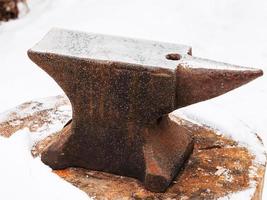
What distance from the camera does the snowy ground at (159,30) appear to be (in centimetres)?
488

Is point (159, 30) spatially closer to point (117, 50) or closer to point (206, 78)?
point (117, 50)

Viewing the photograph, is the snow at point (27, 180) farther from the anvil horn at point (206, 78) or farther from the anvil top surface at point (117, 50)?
the anvil horn at point (206, 78)

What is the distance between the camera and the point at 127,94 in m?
2.62

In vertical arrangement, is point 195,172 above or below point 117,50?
below

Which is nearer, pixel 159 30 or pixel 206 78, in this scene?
pixel 206 78

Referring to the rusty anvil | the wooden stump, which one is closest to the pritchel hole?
the rusty anvil

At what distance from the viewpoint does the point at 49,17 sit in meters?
6.20

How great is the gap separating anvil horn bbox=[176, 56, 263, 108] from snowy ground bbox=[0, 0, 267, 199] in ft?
6.53

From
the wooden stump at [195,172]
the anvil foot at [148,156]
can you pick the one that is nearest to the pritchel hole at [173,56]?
the anvil foot at [148,156]

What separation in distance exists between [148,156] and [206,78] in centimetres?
45

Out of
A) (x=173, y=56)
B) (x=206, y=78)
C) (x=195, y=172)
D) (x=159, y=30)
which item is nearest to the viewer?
(x=206, y=78)

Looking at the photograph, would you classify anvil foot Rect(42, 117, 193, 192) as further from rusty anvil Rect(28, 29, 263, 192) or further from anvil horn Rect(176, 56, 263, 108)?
anvil horn Rect(176, 56, 263, 108)

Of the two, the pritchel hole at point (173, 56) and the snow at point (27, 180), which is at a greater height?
the pritchel hole at point (173, 56)

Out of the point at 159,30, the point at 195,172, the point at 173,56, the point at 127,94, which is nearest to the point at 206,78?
the point at 173,56
